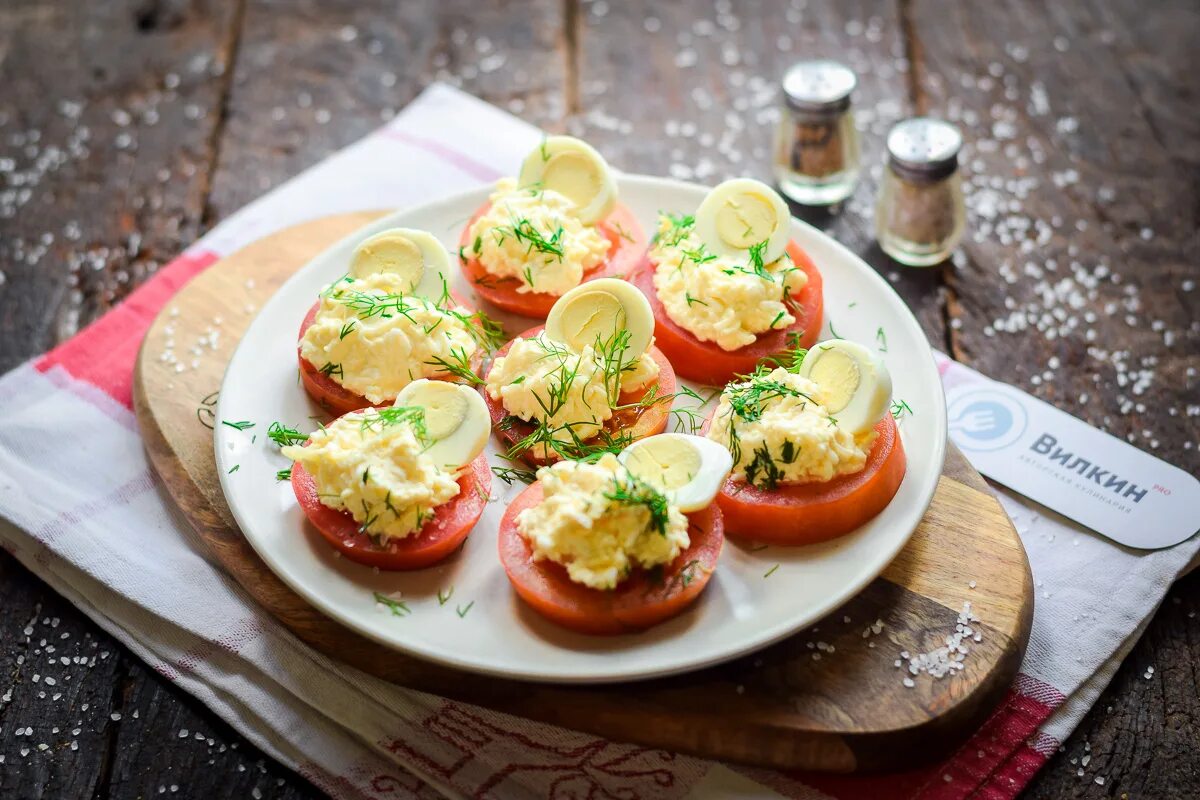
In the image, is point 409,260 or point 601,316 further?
point 409,260

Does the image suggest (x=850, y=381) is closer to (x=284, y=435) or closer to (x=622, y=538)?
(x=622, y=538)

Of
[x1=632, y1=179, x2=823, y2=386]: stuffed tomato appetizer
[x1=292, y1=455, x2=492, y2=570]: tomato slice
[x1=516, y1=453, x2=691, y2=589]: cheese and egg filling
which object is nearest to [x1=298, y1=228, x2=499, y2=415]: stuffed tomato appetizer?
[x1=292, y1=455, x2=492, y2=570]: tomato slice

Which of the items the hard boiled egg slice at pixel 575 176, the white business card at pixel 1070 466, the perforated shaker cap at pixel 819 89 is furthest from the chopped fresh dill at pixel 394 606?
the perforated shaker cap at pixel 819 89

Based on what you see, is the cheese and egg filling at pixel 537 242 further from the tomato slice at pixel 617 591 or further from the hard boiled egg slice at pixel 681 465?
the tomato slice at pixel 617 591

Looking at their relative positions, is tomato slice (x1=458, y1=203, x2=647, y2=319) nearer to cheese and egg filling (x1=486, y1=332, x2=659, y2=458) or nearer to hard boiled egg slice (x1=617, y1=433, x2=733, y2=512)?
cheese and egg filling (x1=486, y1=332, x2=659, y2=458)

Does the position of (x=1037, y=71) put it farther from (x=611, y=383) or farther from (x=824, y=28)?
(x=611, y=383)

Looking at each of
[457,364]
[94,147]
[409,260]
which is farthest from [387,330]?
[94,147]
